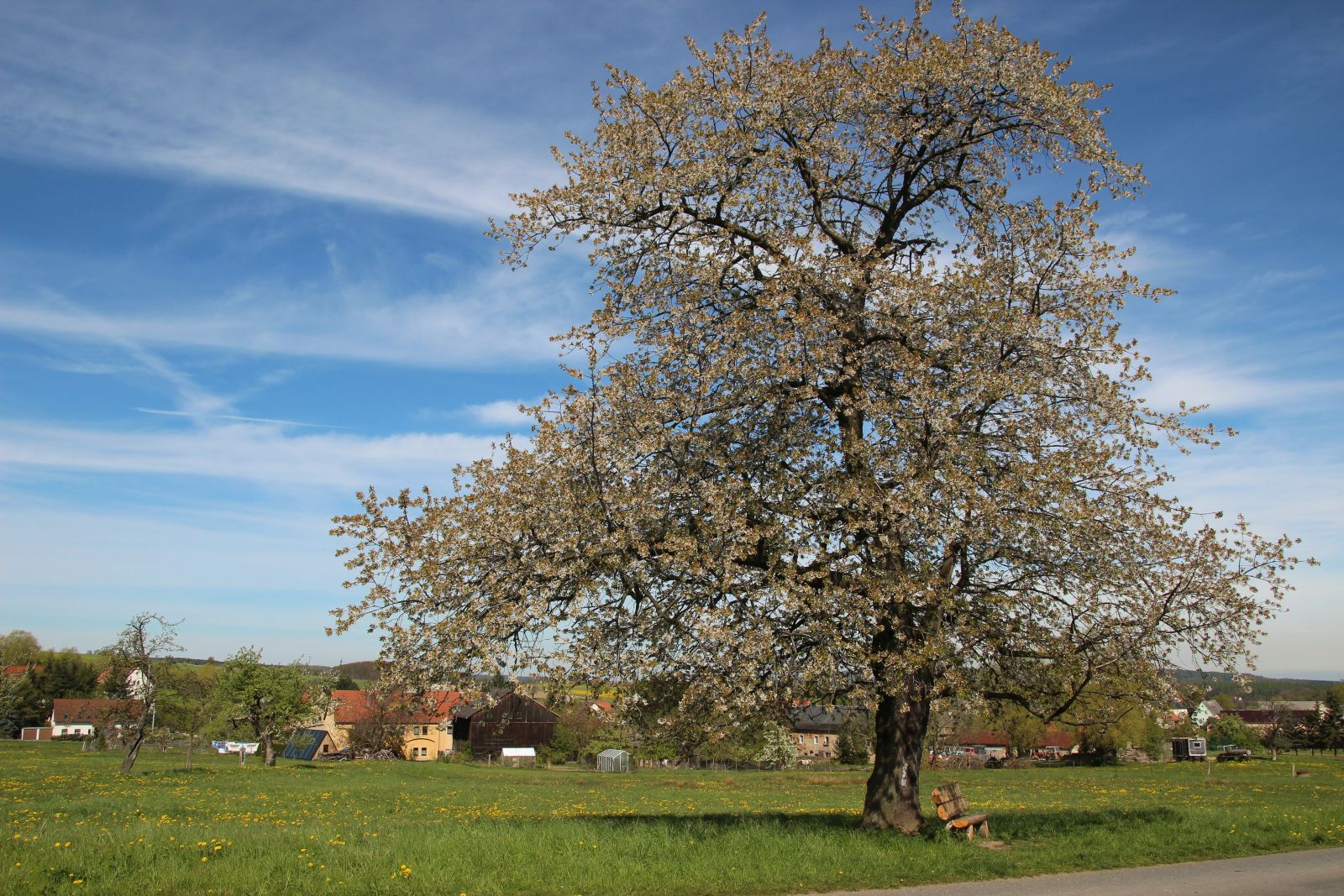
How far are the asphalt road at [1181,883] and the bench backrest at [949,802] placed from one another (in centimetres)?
246

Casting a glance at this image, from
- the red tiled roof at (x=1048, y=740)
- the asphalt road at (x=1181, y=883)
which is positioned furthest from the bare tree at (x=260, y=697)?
the red tiled roof at (x=1048, y=740)

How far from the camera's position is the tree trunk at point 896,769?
1633 centimetres

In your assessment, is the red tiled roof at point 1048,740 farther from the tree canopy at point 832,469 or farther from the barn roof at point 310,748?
the tree canopy at point 832,469

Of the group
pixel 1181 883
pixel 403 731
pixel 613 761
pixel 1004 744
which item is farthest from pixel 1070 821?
pixel 1004 744

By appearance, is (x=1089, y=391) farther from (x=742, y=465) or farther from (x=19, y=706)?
(x=19, y=706)

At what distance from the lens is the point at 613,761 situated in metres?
74.9

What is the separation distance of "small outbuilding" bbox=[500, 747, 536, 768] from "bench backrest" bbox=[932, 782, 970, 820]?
7073 centimetres

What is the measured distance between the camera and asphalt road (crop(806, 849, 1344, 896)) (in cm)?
1234

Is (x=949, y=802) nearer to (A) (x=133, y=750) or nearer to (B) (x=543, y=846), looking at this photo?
(B) (x=543, y=846)

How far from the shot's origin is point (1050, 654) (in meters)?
15.2

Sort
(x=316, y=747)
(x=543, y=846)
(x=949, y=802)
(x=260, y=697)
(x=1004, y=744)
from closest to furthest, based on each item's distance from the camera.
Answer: (x=543, y=846) → (x=949, y=802) → (x=260, y=697) → (x=316, y=747) → (x=1004, y=744)

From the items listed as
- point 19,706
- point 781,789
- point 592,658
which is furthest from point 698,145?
point 19,706

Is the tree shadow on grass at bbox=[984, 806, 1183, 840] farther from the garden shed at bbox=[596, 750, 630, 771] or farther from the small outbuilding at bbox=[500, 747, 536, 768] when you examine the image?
the small outbuilding at bbox=[500, 747, 536, 768]

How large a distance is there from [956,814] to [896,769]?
124cm
